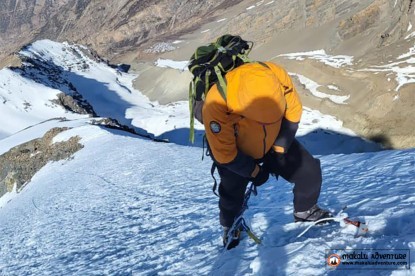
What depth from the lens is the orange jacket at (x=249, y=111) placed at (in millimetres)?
3477

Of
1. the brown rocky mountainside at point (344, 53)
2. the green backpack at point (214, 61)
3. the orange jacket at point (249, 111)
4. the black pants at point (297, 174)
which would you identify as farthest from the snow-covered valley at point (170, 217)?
the brown rocky mountainside at point (344, 53)

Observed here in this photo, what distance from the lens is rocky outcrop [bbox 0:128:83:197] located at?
19.5 m

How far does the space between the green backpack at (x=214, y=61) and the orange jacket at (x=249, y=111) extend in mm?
130

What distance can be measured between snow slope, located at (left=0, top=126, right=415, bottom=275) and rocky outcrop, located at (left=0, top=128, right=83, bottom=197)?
6.41 meters

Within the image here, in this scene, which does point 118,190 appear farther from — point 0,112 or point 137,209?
point 0,112

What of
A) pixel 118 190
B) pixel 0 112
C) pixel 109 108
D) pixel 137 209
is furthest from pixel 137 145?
pixel 109 108

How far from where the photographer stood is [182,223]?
6.69 meters

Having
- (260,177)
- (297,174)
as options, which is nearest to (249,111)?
(260,177)

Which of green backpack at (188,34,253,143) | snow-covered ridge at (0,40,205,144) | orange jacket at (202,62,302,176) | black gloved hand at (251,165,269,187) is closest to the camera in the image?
orange jacket at (202,62,302,176)

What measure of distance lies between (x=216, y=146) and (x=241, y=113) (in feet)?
1.28

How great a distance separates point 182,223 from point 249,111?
11.8 ft

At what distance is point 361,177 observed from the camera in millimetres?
6066

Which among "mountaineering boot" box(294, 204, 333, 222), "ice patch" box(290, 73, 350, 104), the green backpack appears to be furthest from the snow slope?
"ice patch" box(290, 73, 350, 104)

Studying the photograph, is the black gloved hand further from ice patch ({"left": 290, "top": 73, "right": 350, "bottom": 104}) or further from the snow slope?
ice patch ({"left": 290, "top": 73, "right": 350, "bottom": 104})
